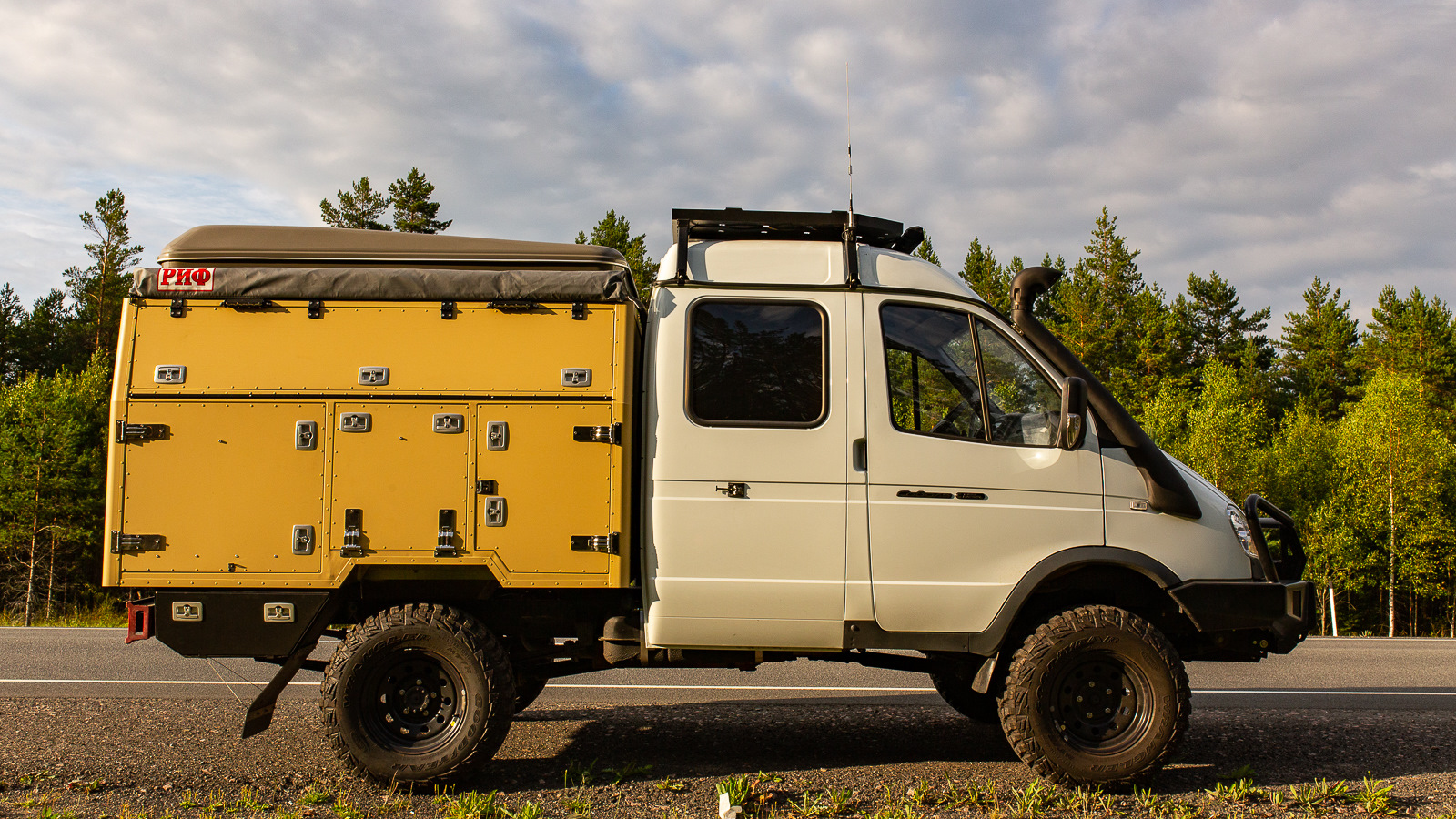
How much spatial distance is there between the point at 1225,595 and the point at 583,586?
3317 mm

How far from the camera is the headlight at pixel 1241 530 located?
480 cm

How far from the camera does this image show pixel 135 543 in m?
4.55

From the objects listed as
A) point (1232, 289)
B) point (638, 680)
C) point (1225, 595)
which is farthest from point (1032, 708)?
point (1232, 289)

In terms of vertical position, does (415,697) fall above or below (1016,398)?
below

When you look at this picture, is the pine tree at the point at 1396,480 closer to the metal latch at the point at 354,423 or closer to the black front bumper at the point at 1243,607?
the black front bumper at the point at 1243,607

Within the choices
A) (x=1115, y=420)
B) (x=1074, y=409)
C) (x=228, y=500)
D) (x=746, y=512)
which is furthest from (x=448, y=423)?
(x=1115, y=420)

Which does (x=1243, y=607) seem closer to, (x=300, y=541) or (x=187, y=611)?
(x=300, y=541)

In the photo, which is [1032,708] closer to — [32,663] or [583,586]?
[583,586]

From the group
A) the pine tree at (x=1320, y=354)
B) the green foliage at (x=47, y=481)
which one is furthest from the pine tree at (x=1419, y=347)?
the green foliage at (x=47, y=481)

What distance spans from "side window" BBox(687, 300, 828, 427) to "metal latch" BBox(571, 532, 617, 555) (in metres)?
0.76

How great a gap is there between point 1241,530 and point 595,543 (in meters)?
3.48

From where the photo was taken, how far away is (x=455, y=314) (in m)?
4.69

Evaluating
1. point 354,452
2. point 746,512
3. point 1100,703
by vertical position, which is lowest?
point 1100,703

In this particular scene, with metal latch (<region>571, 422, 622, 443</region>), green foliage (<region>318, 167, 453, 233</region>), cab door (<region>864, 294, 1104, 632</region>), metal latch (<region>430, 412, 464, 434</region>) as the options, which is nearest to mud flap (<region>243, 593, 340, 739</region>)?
metal latch (<region>430, 412, 464, 434</region>)
